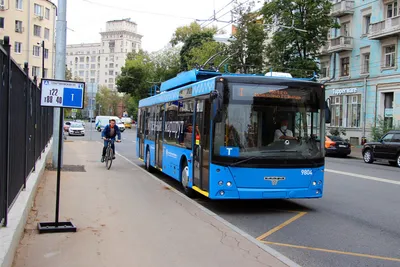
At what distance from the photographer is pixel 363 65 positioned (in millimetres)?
35562

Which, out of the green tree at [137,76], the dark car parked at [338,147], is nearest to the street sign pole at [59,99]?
the dark car parked at [338,147]

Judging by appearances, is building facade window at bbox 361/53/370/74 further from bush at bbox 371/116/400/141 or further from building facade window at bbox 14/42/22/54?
building facade window at bbox 14/42/22/54

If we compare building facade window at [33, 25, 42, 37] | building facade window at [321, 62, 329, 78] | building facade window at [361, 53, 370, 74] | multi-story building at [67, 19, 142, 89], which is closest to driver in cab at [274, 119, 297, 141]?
building facade window at [361, 53, 370, 74]

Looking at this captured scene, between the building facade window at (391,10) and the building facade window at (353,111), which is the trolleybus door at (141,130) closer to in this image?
the building facade window at (391,10)

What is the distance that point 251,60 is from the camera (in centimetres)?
3856

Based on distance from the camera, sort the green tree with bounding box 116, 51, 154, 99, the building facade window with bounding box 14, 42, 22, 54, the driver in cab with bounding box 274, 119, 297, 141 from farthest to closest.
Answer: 1. the green tree with bounding box 116, 51, 154, 99
2. the building facade window with bounding box 14, 42, 22, 54
3. the driver in cab with bounding box 274, 119, 297, 141

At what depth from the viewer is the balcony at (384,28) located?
3106 cm

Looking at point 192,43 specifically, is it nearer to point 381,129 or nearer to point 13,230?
point 381,129

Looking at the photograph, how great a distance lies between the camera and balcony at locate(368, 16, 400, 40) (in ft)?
102

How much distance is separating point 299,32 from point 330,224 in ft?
89.6

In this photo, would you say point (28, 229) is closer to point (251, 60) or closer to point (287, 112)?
point (287, 112)

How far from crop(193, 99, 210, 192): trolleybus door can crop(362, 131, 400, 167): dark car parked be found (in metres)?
14.7

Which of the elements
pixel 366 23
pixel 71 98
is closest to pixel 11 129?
pixel 71 98

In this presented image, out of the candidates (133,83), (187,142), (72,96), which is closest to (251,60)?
(187,142)
